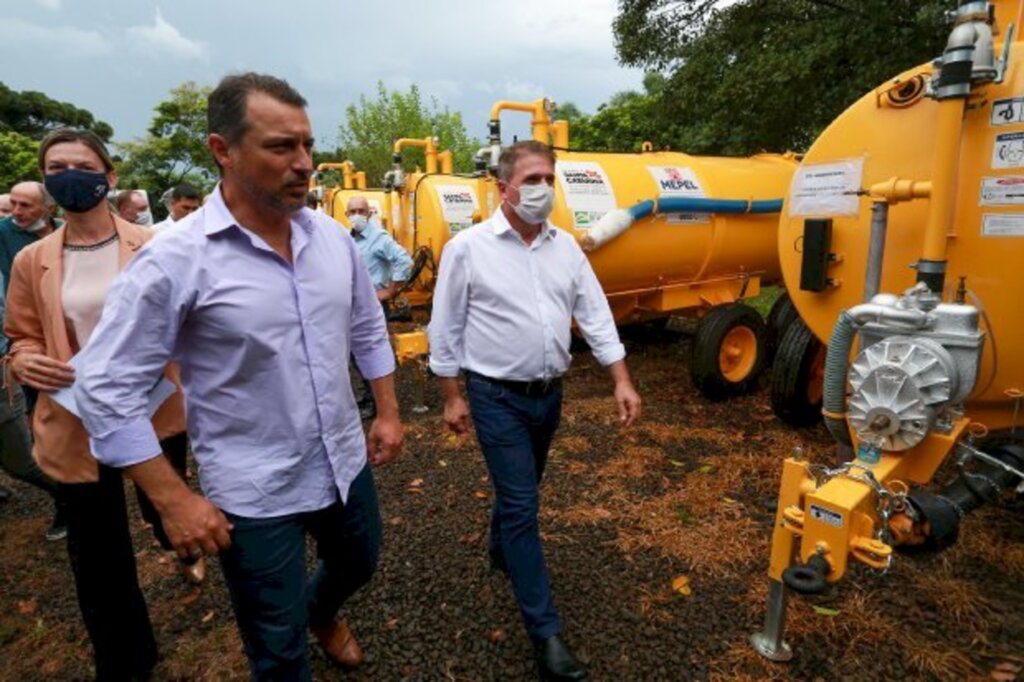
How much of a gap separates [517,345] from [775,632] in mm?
1495

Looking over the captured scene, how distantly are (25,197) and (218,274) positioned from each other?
2519 millimetres

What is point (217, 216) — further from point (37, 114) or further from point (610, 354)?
point (37, 114)

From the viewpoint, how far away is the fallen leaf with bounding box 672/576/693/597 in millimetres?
2896

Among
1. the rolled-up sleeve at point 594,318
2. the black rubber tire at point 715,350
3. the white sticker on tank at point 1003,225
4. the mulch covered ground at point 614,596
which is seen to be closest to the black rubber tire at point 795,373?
the mulch covered ground at point 614,596

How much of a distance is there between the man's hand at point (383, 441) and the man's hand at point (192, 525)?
65 centimetres

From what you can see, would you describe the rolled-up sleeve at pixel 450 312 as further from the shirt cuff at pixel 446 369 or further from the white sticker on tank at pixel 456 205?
the white sticker on tank at pixel 456 205

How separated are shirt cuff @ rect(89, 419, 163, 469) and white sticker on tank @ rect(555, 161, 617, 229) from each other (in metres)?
4.01

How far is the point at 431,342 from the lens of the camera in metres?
2.75

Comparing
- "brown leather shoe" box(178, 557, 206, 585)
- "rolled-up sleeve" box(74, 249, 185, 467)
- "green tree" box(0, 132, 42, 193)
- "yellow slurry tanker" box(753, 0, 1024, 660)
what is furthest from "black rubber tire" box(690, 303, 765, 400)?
"green tree" box(0, 132, 42, 193)

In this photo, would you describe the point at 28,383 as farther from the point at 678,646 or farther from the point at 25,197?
the point at 678,646

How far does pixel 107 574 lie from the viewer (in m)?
2.27

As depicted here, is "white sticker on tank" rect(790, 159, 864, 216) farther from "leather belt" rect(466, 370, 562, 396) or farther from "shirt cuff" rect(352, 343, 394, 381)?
"shirt cuff" rect(352, 343, 394, 381)

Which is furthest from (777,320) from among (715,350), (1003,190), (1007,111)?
(1007,111)

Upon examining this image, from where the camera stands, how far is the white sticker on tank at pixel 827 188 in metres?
3.13
